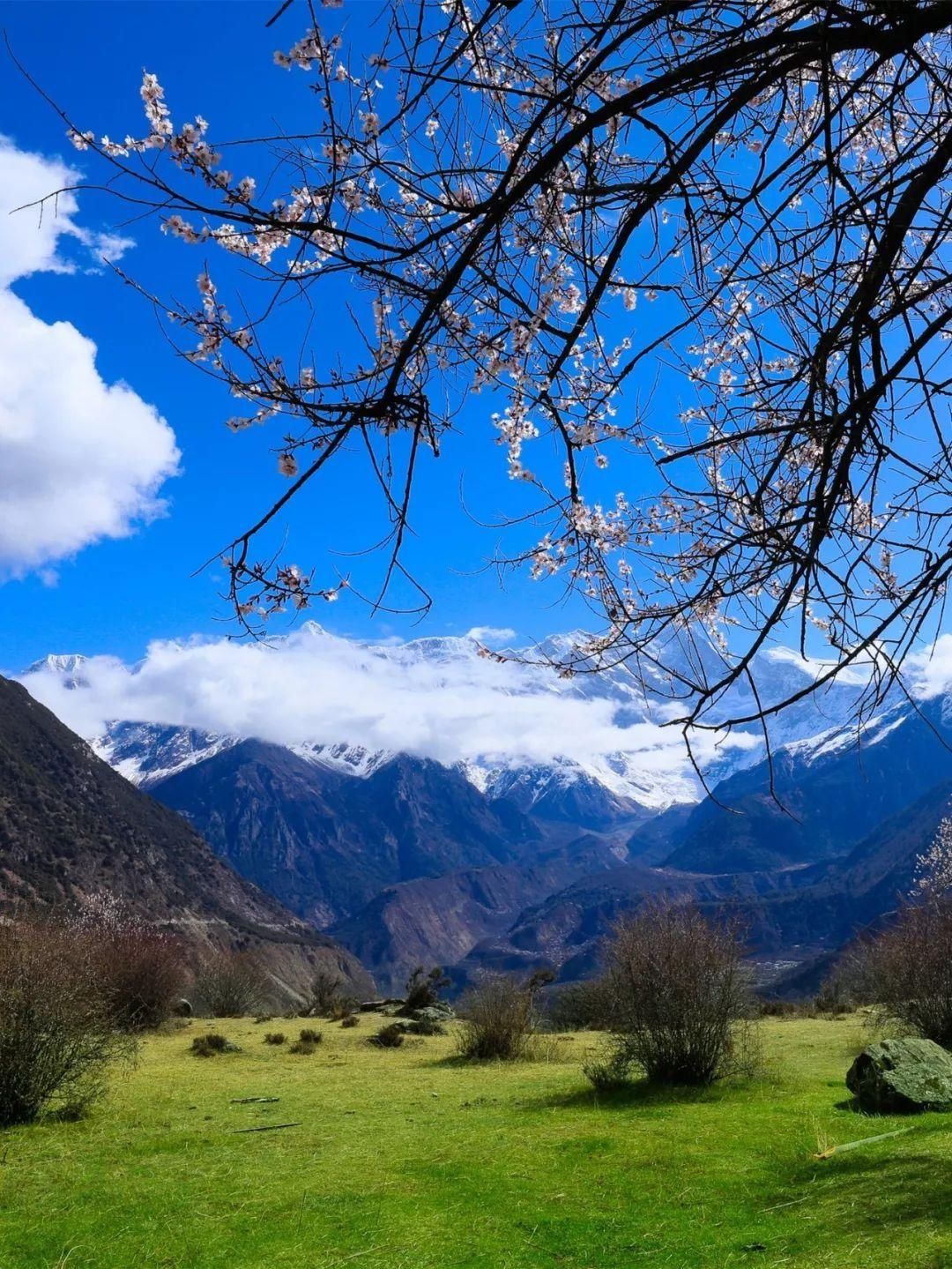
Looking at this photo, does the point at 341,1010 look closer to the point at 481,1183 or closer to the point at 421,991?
the point at 421,991

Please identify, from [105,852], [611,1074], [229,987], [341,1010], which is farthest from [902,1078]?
[105,852]

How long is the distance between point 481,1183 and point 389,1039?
12759mm

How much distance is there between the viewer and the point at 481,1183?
6.71 metres

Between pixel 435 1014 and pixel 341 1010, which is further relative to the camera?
pixel 341 1010

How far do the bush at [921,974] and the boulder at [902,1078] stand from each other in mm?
3923

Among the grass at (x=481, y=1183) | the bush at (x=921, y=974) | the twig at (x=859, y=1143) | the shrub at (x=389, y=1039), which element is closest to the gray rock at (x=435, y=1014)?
the shrub at (x=389, y=1039)

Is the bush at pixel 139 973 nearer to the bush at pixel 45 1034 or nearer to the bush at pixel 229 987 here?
the bush at pixel 229 987

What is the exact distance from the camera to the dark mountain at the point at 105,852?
7762cm

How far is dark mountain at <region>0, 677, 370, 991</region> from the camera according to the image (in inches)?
3056

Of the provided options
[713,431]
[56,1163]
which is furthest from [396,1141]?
[713,431]

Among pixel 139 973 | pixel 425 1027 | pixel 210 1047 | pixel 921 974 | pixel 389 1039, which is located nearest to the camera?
pixel 921 974

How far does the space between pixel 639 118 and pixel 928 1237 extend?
545 cm

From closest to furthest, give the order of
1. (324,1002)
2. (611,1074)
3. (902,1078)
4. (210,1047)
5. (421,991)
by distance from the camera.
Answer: (902,1078), (611,1074), (210,1047), (421,991), (324,1002)

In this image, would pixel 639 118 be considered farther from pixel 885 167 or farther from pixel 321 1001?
pixel 321 1001
